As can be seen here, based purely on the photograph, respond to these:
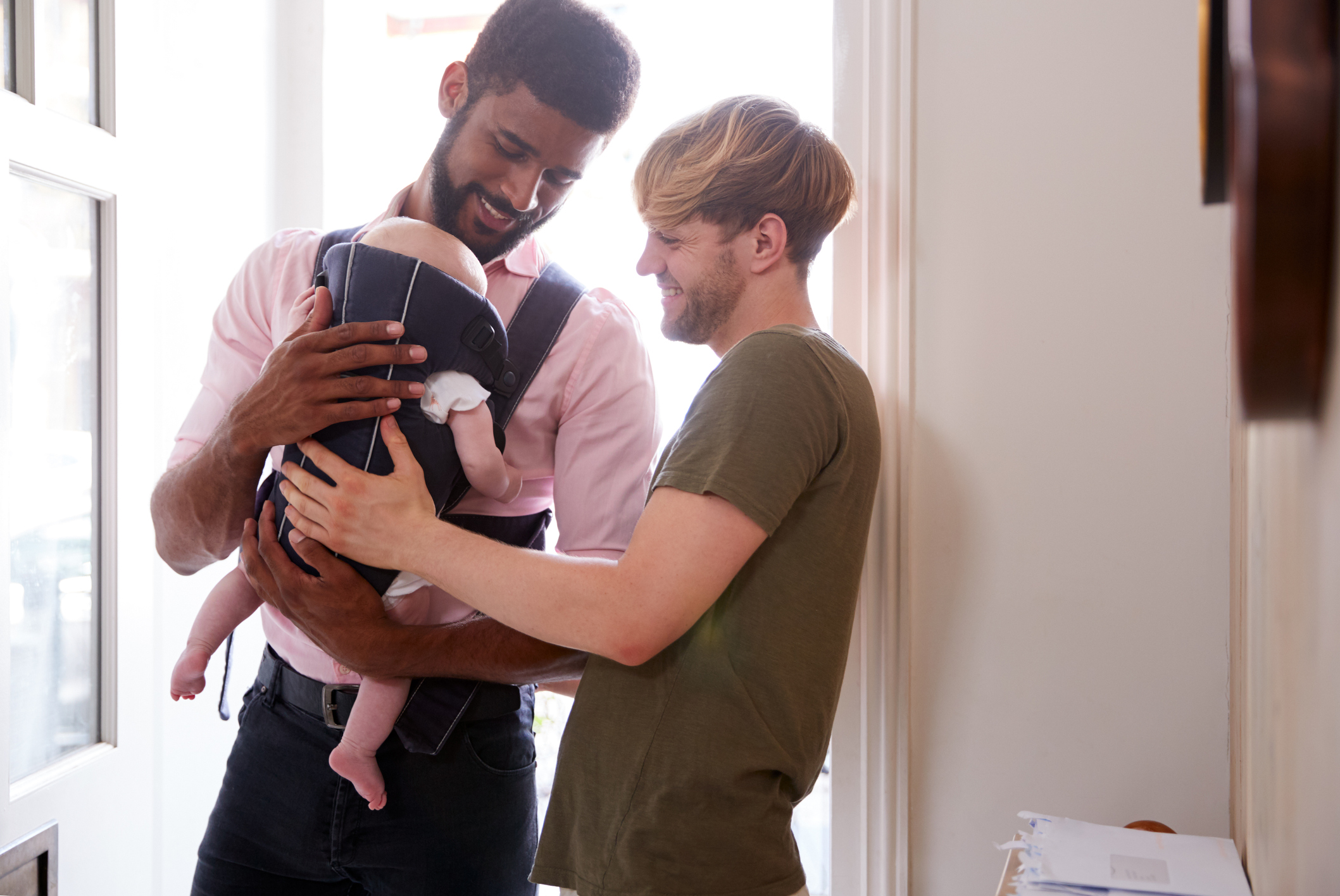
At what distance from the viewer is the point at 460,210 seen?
1200mm

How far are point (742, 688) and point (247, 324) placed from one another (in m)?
0.89

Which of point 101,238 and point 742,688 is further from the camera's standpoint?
point 101,238

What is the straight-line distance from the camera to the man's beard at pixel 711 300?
1.11 meters

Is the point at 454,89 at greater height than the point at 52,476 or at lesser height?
greater

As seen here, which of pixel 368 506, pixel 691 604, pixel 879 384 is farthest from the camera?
pixel 879 384

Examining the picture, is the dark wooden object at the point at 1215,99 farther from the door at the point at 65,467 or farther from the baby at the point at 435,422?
the door at the point at 65,467

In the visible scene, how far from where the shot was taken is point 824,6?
1668mm

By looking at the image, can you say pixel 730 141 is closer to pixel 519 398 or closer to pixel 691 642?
pixel 519 398

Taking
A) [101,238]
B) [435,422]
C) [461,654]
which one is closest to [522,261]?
[435,422]

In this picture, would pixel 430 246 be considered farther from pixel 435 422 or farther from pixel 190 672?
pixel 190 672

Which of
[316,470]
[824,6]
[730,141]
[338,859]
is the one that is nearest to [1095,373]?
[730,141]

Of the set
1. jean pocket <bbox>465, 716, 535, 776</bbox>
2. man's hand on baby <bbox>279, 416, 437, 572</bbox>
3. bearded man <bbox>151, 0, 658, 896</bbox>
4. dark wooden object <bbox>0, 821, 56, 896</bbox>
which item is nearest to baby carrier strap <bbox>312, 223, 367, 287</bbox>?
bearded man <bbox>151, 0, 658, 896</bbox>

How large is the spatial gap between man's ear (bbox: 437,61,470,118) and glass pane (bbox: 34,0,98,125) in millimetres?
629

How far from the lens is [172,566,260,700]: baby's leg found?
114 centimetres
